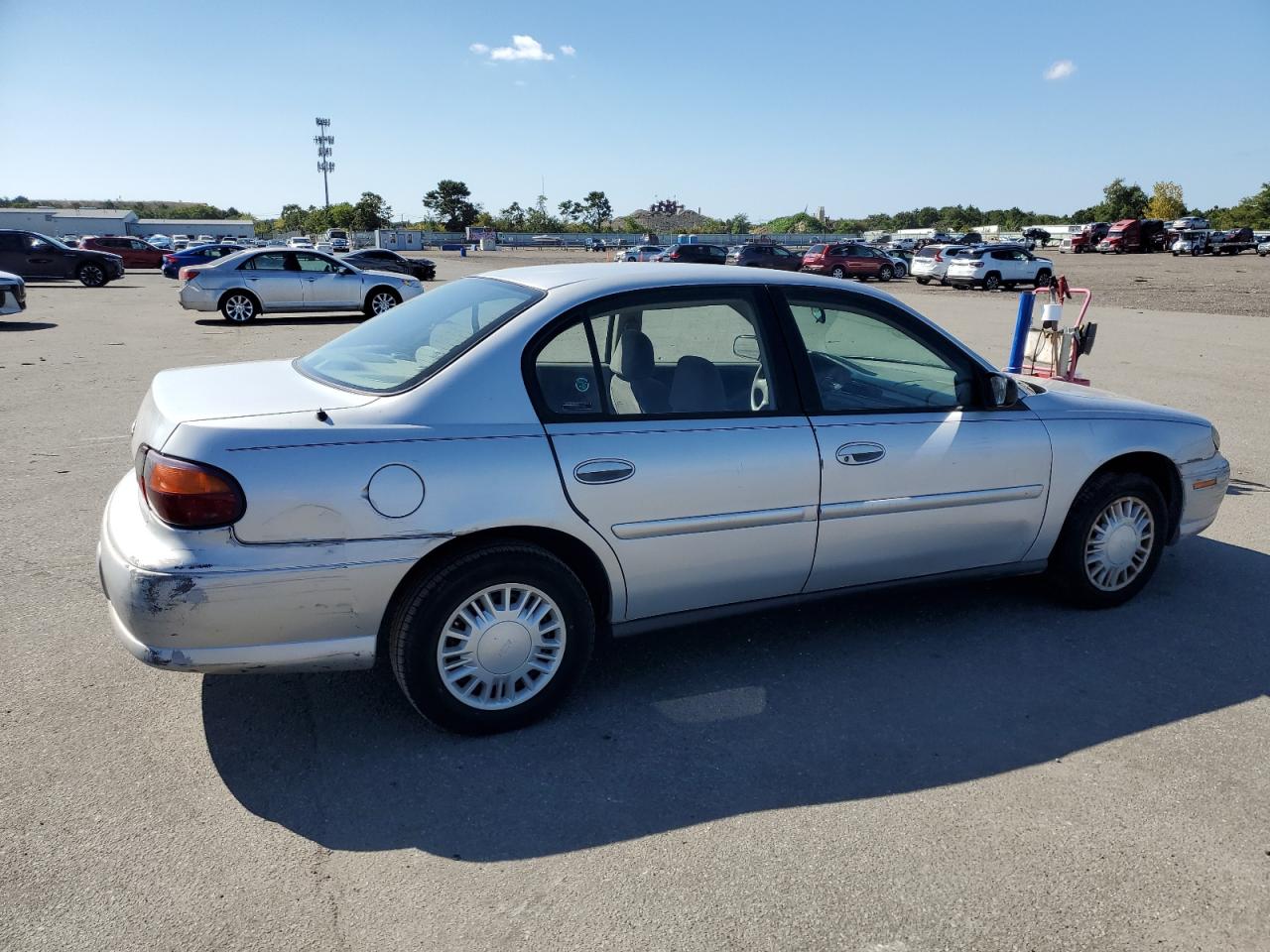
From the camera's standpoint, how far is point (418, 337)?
12.1ft

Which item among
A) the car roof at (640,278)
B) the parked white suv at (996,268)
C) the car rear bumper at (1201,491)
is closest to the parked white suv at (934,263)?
the parked white suv at (996,268)

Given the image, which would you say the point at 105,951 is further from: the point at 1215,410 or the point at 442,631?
the point at 1215,410

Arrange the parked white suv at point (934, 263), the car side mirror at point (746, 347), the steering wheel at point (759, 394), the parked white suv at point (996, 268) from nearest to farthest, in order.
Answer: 1. the steering wheel at point (759, 394)
2. the car side mirror at point (746, 347)
3. the parked white suv at point (996, 268)
4. the parked white suv at point (934, 263)

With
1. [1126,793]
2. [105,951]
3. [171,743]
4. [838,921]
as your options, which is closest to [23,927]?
[105,951]

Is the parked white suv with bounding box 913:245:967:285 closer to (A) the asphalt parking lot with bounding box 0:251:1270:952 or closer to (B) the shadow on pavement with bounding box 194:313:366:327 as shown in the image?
(B) the shadow on pavement with bounding box 194:313:366:327

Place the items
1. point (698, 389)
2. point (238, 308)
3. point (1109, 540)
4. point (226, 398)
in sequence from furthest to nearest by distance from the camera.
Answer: point (238, 308)
point (1109, 540)
point (698, 389)
point (226, 398)

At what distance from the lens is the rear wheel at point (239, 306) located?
18.6 meters

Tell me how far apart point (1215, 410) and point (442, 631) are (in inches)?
361

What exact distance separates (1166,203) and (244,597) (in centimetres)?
12748

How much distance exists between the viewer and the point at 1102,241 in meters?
63.3

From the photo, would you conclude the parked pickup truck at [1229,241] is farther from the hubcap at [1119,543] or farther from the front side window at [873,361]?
the front side window at [873,361]

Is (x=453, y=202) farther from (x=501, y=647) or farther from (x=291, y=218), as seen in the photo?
(x=501, y=647)

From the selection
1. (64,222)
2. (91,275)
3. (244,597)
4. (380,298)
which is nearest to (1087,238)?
(380,298)

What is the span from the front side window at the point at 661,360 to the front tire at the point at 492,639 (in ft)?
1.98
